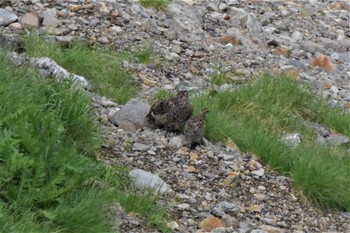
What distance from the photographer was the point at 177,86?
8367mm

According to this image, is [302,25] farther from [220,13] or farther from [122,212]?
[122,212]

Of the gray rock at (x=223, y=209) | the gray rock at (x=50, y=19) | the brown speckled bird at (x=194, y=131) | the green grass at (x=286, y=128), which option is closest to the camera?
the gray rock at (x=223, y=209)

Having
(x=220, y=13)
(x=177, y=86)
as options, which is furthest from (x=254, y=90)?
(x=220, y=13)

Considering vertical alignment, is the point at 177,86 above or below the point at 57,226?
below

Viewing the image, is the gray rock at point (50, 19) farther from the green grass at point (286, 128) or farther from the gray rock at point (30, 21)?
the green grass at point (286, 128)

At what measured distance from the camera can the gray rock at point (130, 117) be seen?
696cm

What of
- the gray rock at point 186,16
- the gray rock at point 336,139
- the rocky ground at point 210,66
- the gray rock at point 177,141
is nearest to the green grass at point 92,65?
the rocky ground at point 210,66

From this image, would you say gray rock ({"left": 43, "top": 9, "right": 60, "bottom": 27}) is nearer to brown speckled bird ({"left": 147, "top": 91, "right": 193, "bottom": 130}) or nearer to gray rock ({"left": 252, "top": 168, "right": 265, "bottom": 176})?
brown speckled bird ({"left": 147, "top": 91, "right": 193, "bottom": 130})

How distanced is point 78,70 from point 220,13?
3.79m

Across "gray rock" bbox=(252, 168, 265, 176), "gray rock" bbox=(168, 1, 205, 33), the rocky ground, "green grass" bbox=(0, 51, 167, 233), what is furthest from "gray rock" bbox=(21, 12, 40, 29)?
"gray rock" bbox=(252, 168, 265, 176)

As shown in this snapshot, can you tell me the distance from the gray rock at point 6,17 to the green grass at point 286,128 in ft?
8.12

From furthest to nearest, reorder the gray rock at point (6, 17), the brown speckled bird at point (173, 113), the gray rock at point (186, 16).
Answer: the gray rock at point (186, 16), the gray rock at point (6, 17), the brown speckled bird at point (173, 113)

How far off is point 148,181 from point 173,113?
106 centimetres

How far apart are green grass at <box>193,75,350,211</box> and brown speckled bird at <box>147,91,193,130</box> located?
31cm
